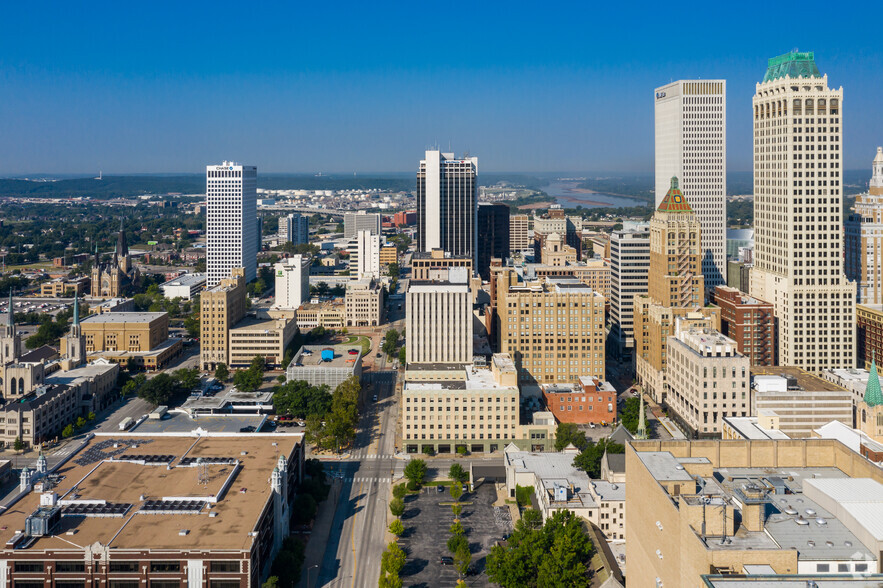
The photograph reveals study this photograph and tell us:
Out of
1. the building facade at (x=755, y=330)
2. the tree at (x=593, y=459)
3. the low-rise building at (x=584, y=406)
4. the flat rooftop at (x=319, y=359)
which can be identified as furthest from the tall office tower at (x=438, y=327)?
the building facade at (x=755, y=330)

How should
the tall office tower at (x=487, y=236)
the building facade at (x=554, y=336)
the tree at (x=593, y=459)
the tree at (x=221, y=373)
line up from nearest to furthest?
the tree at (x=593, y=459) → the building facade at (x=554, y=336) → the tree at (x=221, y=373) → the tall office tower at (x=487, y=236)

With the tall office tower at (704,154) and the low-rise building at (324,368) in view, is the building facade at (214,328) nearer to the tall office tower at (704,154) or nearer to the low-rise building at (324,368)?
the low-rise building at (324,368)

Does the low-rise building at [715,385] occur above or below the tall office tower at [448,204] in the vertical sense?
below

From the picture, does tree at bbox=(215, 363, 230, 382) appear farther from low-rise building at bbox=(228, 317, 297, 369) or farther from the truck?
the truck

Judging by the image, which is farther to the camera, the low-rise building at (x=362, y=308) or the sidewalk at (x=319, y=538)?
the low-rise building at (x=362, y=308)

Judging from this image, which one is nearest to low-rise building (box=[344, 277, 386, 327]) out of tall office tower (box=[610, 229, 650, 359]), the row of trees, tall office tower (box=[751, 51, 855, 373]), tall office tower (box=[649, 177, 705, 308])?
tall office tower (box=[610, 229, 650, 359])

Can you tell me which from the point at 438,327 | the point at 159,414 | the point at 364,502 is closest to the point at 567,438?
the point at 364,502

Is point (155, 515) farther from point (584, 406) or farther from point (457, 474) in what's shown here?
point (584, 406)
